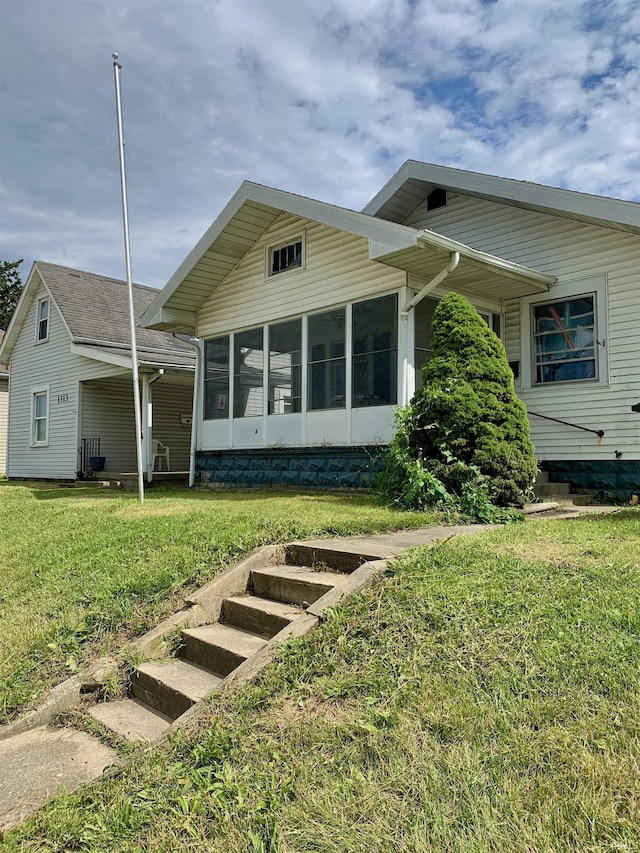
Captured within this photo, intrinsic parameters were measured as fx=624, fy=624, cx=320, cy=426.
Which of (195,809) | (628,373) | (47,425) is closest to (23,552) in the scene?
(195,809)

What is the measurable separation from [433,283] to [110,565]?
5.51 m

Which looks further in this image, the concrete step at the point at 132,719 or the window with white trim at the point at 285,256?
the window with white trim at the point at 285,256

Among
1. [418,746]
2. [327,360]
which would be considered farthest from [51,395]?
[418,746]

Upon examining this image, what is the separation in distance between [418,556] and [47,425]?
15692mm

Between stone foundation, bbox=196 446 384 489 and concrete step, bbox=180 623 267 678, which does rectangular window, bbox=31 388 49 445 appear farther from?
concrete step, bbox=180 623 267 678

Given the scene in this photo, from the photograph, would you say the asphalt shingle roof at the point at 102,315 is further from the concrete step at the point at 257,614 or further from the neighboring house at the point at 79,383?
the concrete step at the point at 257,614

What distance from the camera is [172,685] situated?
3502 millimetres

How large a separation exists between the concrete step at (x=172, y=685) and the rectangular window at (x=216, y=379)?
329 inches

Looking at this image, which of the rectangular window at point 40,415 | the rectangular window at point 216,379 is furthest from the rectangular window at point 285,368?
the rectangular window at point 40,415

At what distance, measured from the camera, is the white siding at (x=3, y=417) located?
20891mm

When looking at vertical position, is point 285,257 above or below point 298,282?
above

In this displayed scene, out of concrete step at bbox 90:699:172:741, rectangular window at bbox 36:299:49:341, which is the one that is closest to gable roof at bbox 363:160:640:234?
concrete step at bbox 90:699:172:741

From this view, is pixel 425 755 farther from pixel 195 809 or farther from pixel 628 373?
pixel 628 373

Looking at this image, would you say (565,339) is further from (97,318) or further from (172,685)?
(97,318)
